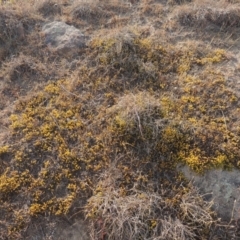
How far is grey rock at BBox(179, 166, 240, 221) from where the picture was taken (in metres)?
4.16

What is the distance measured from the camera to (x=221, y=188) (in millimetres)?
4289

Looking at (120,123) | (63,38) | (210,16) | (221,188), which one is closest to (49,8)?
(63,38)

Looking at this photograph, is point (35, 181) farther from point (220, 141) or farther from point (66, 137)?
point (220, 141)

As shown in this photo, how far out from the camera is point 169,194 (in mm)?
4262

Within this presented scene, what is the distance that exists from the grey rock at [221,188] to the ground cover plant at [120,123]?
3.6 inches

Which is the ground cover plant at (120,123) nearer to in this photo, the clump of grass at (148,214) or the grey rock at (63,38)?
the clump of grass at (148,214)

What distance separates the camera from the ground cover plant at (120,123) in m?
4.09

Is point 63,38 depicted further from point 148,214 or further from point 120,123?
point 148,214

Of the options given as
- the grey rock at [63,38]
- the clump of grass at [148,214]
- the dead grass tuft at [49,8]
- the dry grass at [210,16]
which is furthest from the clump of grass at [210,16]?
the clump of grass at [148,214]

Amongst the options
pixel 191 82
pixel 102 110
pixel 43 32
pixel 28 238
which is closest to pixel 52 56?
pixel 43 32

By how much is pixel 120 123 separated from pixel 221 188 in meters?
1.59

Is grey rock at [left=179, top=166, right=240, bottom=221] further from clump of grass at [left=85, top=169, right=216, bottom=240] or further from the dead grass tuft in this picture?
the dead grass tuft

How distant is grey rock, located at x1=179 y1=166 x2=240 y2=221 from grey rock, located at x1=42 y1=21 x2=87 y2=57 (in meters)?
2.95

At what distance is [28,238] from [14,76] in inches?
109
